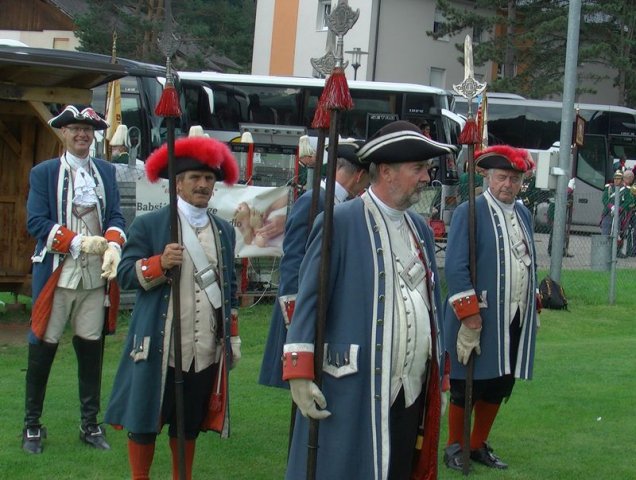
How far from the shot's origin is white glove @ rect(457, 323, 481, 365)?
6164 mm

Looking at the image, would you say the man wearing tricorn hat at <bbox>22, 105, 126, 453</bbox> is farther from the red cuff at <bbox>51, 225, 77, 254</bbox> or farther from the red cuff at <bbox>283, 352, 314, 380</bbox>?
the red cuff at <bbox>283, 352, 314, 380</bbox>

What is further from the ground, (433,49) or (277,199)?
(433,49)

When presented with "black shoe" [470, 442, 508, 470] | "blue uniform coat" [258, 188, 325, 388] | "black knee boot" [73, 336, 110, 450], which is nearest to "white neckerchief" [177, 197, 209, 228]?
"blue uniform coat" [258, 188, 325, 388]

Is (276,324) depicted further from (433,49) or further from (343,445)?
(433,49)

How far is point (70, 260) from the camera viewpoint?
6344 millimetres

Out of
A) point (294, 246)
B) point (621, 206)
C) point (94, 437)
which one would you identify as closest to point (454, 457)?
point (294, 246)

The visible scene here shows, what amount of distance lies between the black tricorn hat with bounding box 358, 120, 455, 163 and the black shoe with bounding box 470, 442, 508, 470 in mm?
2827

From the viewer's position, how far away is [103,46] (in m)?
38.5

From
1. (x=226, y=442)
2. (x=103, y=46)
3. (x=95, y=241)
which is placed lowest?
(x=226, y=442)

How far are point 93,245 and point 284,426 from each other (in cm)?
192

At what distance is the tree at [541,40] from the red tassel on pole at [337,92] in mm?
33879

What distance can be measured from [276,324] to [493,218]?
4.59 ft

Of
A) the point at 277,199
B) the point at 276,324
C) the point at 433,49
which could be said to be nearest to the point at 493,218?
the point at 276,324

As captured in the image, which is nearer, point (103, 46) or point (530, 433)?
point (530, 433)
